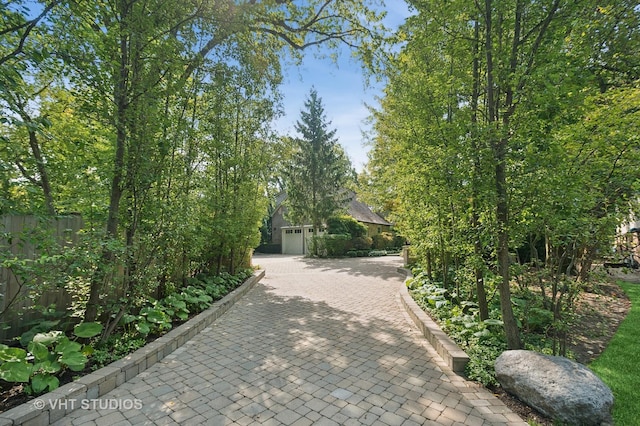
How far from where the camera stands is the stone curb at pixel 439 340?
331 cm

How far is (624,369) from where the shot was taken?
3.28 m

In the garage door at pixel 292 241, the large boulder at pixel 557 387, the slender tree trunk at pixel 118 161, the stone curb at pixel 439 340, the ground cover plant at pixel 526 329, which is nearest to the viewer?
the large boulder at pixel 557 387

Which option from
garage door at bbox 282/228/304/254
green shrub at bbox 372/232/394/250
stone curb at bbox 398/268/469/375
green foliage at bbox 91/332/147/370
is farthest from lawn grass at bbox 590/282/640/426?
garage door at bbox 282/228/304/254

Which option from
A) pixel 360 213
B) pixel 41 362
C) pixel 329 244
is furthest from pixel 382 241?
pixel 41 362

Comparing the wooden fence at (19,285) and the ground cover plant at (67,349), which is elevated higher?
the wooden fence at (19,285)

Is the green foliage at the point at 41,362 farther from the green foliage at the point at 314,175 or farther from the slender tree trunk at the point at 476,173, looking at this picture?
the green foliage at the point at 314,175

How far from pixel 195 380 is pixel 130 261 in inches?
68.0

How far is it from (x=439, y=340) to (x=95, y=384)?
3.69m

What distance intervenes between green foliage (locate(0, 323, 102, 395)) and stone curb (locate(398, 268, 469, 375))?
12.2 ft

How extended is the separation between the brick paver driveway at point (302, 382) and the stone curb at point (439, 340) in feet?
0.37

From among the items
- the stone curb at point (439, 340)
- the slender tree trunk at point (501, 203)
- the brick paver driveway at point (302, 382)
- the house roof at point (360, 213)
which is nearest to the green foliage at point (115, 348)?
the brick paver driveway at point (302, 382)

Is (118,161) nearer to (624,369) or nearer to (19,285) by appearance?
(19,285)

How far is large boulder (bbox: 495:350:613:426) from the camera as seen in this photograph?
232 centimetres

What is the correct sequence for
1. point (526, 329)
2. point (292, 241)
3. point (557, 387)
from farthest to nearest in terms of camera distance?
point (292, 241) < point (526, 329) < point (557, 387)
